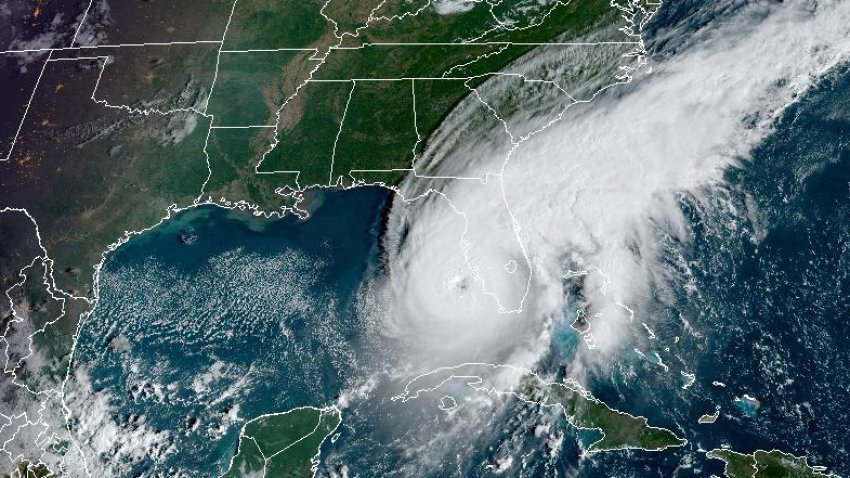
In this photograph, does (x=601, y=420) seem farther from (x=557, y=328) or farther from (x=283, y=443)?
(x=283, y=443)

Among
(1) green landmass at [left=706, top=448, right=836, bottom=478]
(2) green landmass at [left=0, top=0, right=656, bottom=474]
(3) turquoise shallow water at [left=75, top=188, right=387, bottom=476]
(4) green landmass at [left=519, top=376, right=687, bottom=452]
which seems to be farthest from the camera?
(2) green landmass at [left=0, top=0, right=656, bottom=474]

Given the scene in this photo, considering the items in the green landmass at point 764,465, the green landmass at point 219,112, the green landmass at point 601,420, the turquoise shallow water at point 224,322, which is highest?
the green landmass at point 219,112

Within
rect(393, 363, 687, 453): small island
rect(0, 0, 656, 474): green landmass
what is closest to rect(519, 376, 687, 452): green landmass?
rect(393, 363, 687, 453): small island

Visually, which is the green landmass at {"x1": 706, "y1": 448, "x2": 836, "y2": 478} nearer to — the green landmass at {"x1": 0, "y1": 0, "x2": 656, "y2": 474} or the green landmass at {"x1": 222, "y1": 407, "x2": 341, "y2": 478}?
the green landmass at {"x1": 222, "y1": 407, "x2": 341, "y2": 478}

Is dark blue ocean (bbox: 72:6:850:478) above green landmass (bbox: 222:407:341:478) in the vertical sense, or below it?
above

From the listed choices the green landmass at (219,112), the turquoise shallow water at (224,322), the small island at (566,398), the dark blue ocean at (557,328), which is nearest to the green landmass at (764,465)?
the dark blue ocean at (557,328)

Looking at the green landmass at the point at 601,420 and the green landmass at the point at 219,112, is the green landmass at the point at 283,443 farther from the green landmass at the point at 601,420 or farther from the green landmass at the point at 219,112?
the green landmass at the point at 219,112

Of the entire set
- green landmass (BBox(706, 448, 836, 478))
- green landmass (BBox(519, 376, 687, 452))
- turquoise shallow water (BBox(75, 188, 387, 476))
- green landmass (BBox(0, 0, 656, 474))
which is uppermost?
green landmass (BBox(0, 0, 656, 474))
